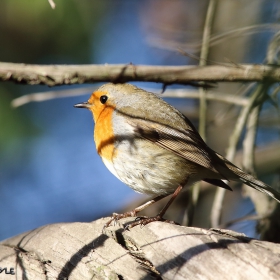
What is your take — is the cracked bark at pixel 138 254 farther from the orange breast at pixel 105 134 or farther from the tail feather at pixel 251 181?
the tail feather at pixel 251 181

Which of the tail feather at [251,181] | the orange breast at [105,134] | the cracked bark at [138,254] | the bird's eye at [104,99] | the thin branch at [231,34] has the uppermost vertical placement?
the thin branch at [231,34]

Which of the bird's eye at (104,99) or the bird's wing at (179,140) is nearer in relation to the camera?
the bird's wing at (179,140)

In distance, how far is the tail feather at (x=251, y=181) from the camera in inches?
137

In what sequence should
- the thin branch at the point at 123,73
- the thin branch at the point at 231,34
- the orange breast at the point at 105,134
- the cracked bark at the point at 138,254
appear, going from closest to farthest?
the cracked bark at the point at 138,254
the thin branch at the point at 123,73
the thin branch at the point at 231,34
the orange breast at the point at 105,134

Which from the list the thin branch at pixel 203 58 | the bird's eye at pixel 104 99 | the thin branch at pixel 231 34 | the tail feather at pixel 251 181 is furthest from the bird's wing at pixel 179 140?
the thin branch at pixel 231 34

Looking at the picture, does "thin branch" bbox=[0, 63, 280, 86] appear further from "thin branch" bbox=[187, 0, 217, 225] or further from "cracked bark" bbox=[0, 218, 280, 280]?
"cracked bark" bbox=[0, 218, 280, 280]

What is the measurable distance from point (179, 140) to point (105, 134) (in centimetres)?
56

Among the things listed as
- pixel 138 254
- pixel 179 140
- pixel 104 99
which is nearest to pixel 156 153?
pixel 179 140

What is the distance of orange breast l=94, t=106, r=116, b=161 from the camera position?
141 inches

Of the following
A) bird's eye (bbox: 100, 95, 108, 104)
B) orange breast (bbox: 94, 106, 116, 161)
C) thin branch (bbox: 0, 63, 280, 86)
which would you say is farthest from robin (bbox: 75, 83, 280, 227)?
thin branch (bbox: 0, 63, 280, 86)

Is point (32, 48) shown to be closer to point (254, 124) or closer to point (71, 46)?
point (71, 46)

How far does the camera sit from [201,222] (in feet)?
18.0

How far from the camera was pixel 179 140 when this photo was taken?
3.66 m

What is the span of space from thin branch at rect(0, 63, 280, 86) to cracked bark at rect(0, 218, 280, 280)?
887 millimetres
